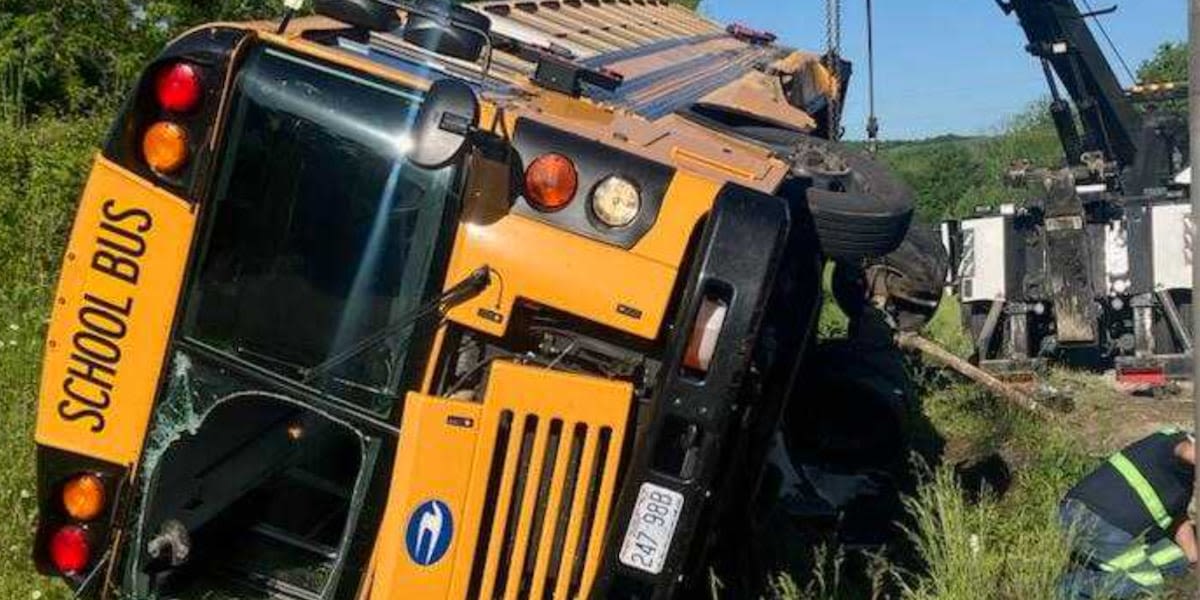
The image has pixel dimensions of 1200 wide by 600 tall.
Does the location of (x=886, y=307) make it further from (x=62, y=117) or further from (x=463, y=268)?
(x=62, y=117)

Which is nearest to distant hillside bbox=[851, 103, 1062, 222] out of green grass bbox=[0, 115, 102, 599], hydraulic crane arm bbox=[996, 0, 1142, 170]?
hydraulic crane arm bbox=[996, 0, 1142, 170]

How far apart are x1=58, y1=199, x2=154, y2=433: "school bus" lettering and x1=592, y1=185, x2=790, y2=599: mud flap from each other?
1.34m

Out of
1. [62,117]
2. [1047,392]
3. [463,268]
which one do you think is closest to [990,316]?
[1047,392]

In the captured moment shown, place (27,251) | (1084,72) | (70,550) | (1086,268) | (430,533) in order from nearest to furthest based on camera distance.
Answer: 1. (430,533)
2. (70,550)
3. (27,251)
4. (1086,268)
5. (1084,72)

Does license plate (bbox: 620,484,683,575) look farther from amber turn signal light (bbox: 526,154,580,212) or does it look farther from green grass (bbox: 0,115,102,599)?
green grass (bbox: 0,115,102,599)

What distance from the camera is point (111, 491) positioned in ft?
12.7

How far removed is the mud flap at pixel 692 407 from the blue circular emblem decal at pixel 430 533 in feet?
1.22

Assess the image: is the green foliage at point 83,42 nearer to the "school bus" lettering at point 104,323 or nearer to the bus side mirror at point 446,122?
the "school bus" lettering at point 104,323

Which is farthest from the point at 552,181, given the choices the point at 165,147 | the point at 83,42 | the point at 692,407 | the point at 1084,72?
the point at 1084,72

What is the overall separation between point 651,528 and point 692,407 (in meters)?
0.30

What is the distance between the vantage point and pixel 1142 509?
19.0ft

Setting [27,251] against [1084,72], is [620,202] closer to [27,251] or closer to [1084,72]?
[27,251]

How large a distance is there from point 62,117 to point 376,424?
683 cm

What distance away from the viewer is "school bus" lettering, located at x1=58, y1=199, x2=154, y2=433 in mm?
3783
